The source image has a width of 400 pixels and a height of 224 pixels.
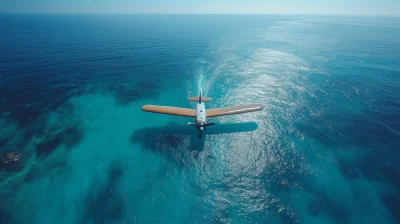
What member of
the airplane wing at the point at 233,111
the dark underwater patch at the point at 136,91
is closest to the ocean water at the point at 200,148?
the dark underwater patch at the point at 136,91

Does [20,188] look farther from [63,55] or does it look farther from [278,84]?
[63,55]

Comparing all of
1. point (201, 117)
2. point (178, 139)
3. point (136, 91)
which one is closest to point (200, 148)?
point (178, 139)

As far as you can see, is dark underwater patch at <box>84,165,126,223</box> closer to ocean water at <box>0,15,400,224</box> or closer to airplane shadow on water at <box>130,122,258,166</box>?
ocean water at <box>0,15,400,224</box>

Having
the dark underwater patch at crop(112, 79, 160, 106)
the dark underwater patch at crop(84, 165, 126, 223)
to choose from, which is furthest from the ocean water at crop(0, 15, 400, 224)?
the dark underwater patch at crop(112, 79, 160, 106)

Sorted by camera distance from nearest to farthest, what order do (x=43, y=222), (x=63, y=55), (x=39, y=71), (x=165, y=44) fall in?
Answer: (x=43, y=222) → (x=39, y=71) → (x=63, y=55) → (x=165, y=44)

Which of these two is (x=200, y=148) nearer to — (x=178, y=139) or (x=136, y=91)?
(x=178, y=139)

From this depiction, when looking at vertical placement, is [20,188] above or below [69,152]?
below

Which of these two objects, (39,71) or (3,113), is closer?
(3,113)

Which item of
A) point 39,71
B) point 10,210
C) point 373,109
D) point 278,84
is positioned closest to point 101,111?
point 10,210

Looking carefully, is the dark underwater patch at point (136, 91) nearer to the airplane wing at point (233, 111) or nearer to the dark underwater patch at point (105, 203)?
the airplane wing at point (233, 111)
